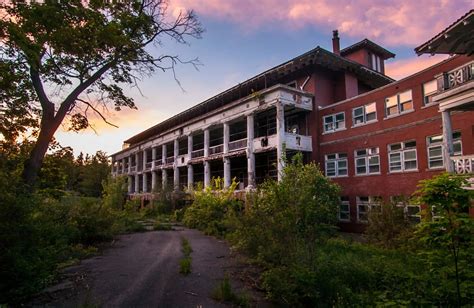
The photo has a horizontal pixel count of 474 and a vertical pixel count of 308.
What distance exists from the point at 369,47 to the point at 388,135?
12.9 m

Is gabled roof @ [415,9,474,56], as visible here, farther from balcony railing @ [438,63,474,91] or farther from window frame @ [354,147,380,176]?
window frame @ [354,147,380,176]

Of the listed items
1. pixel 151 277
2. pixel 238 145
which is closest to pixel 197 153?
pixel 238 145

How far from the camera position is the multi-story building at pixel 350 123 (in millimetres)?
19266

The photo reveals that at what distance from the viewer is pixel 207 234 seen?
2141 centimetres

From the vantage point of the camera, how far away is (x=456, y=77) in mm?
13477

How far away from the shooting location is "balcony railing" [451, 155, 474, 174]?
13.0m

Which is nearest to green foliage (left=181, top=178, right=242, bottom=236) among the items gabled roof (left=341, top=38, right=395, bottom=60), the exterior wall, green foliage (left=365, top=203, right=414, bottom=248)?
the exterior wall

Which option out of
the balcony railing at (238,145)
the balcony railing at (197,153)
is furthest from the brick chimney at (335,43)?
the balcony railing at (197,153)

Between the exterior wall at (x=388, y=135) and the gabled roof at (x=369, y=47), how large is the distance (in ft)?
29.1

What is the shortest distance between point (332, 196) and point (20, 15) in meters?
17.0

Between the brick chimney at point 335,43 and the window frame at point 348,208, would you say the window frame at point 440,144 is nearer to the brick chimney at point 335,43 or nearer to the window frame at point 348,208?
the window frame at point 348,208

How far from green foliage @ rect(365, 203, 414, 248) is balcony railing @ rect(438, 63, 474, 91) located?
5.76 meters

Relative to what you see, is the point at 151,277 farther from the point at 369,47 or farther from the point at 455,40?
the point at 369,47

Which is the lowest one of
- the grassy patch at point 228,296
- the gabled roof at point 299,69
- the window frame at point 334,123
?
the grassy patch at point 228,296
